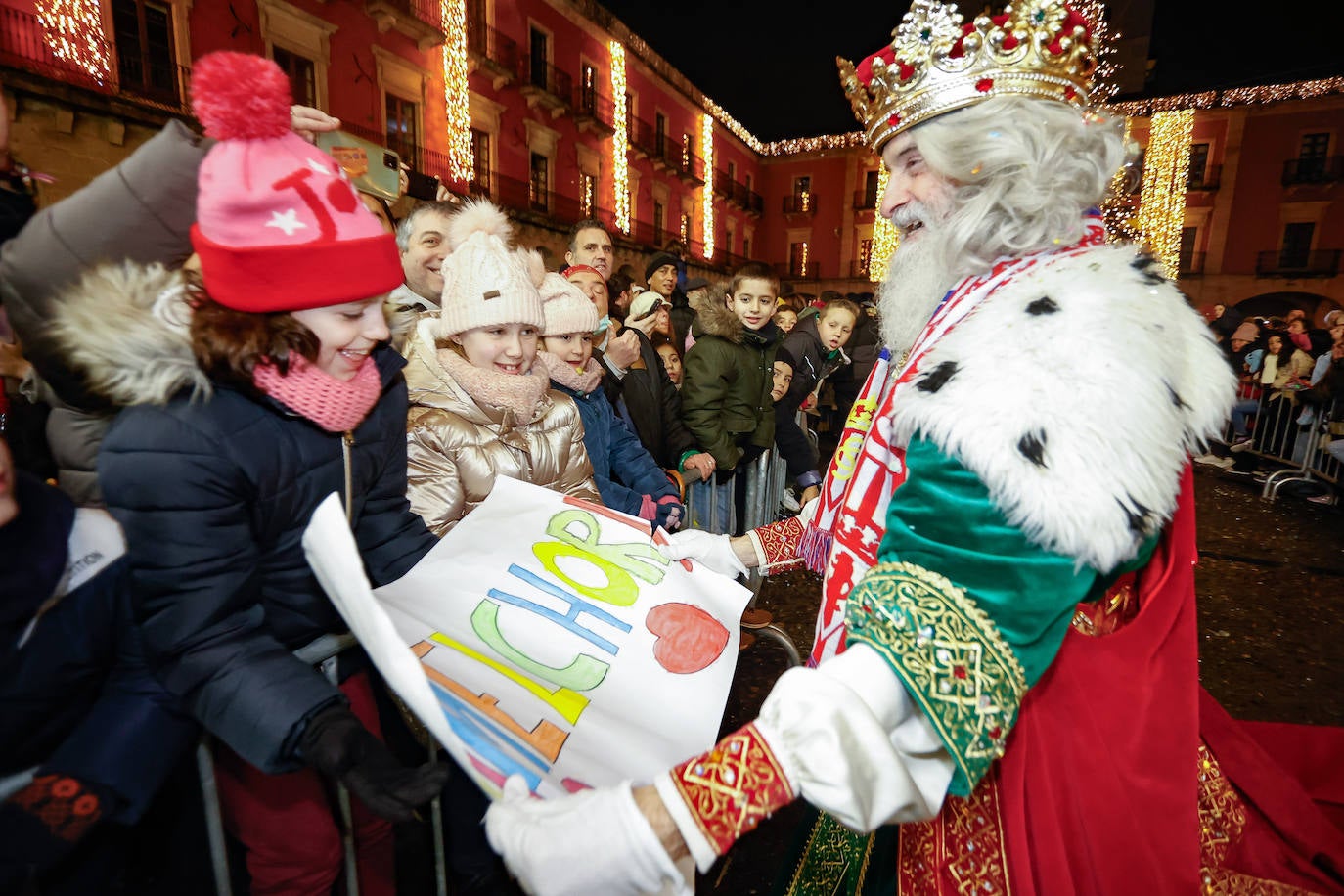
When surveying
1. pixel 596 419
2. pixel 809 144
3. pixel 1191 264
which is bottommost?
pixel 596 419

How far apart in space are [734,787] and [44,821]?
1.29m

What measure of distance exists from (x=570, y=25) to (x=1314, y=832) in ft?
84.8

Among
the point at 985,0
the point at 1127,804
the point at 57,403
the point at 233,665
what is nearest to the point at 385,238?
the point at 57,403

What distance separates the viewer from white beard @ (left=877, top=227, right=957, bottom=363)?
158cm

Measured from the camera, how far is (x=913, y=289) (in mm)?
1695

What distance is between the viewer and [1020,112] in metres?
1.38

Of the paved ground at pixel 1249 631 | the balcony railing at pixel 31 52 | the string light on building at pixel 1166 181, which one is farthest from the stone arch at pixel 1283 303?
the balcony railing at pixel 31 52

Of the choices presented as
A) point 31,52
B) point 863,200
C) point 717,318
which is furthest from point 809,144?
point 717,318

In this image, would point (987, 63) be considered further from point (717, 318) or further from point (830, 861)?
point (717, 318)

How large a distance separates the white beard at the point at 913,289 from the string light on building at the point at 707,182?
109 feet

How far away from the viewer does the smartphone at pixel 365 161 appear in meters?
2.52

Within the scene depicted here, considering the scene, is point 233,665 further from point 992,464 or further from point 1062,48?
point 1062,48

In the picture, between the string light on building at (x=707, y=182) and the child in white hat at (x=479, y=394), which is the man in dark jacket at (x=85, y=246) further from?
the string light on building at (x=707, y=182)

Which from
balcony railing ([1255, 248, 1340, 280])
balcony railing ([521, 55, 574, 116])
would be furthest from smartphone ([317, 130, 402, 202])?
balcony railing ([1255, 248, 1340, 280])
